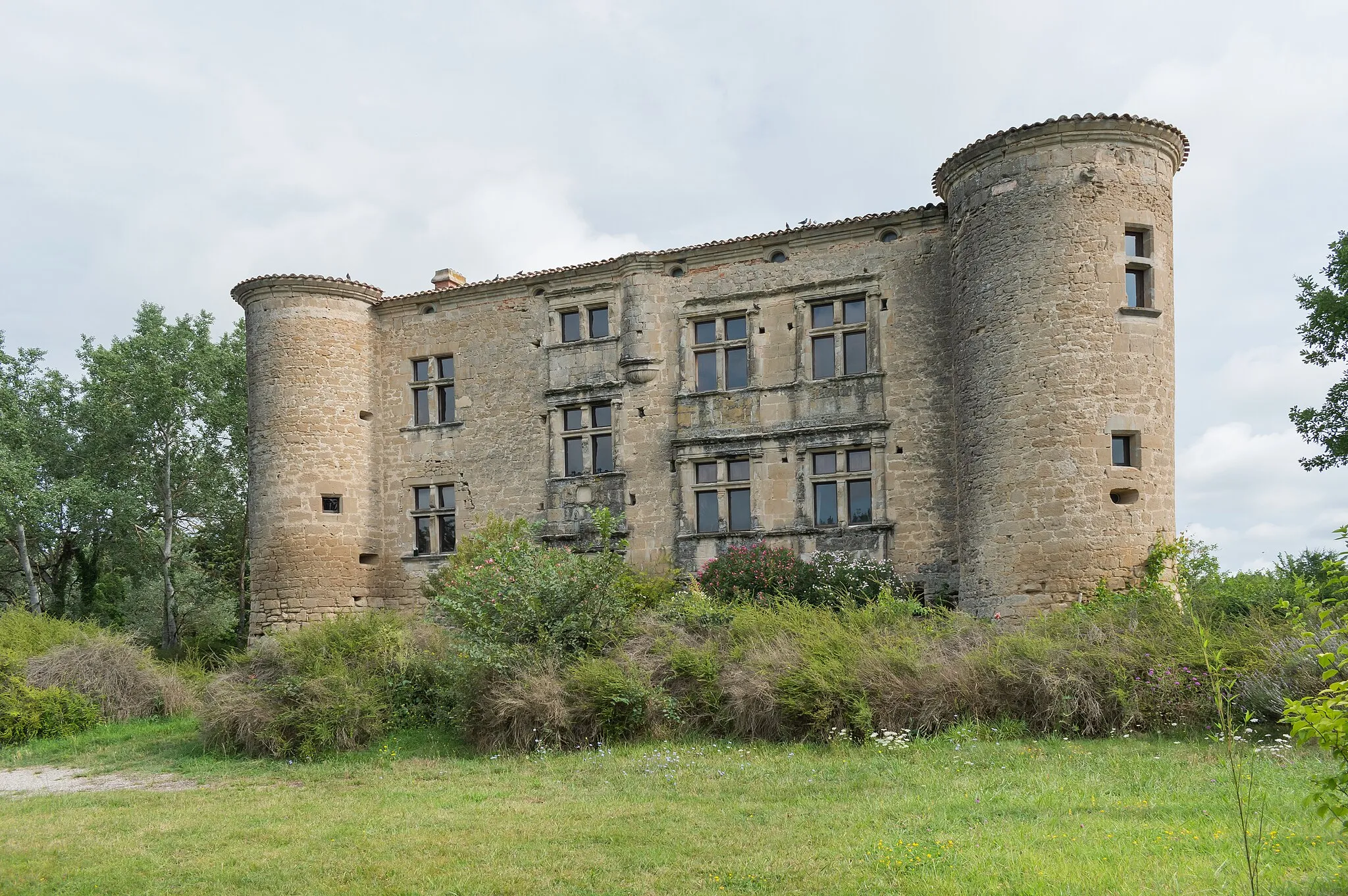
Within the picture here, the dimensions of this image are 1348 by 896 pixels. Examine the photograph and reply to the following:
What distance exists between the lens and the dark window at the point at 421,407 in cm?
2247

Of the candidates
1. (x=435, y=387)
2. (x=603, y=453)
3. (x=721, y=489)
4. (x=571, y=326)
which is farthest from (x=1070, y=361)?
(x=435, y=387)

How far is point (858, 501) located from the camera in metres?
18.8

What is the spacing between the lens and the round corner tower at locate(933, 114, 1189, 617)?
15.6 metres

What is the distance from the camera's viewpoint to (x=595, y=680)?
1166 cm

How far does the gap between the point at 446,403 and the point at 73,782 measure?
11946 mm

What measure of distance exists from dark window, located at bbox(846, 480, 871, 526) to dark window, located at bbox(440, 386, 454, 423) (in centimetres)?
889

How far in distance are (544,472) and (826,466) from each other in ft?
19.2

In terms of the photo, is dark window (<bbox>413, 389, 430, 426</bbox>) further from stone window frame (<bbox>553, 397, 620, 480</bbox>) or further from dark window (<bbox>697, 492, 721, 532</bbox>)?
dark window (<bbox>697, 492, 721, 532</bbox>)

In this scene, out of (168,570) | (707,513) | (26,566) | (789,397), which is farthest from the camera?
(26,566)

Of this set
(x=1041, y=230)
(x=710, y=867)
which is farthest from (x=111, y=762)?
(x=1041, y=230)

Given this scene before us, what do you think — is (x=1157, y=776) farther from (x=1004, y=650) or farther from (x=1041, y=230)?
(x=1041, y=230)

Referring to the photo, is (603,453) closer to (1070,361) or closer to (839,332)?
(839,332)

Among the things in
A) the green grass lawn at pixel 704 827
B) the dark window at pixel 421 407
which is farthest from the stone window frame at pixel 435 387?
the green grass lawn at pixel 704 827

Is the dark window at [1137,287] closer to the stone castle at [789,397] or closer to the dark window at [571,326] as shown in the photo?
the stone castle at [789,397]
